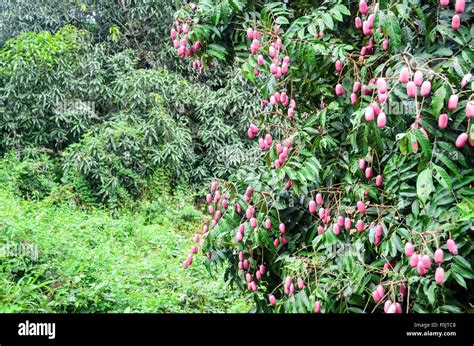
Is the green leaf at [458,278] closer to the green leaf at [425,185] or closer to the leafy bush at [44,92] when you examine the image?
the green leaf at [425,185]

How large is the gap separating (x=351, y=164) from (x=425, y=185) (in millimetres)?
488

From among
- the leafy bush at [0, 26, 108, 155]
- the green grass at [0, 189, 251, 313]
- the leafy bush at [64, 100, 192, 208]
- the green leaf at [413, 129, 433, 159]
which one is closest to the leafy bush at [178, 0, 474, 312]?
the green leaf at [413, 129, 433, 159]

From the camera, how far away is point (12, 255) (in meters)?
3.38

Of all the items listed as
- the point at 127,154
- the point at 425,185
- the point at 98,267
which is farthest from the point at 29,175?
the point at 425,185

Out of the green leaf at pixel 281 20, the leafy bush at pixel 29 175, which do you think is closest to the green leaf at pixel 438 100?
the green leaf at pixel 281 20

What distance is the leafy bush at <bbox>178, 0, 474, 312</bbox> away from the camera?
156cm

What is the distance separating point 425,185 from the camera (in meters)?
1.51

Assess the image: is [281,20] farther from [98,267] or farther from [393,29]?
[98,267]

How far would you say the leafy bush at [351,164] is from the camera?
1556 millimetres

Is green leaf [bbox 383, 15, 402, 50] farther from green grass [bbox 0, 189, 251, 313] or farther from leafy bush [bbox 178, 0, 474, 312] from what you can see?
green grass [bbox 0, 189, 251, 313]
